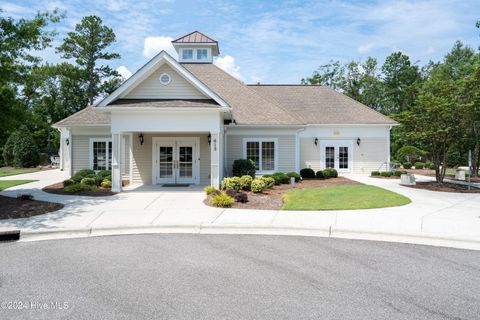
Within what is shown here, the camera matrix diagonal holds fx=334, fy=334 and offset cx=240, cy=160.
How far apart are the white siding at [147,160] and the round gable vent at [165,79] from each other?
354 cm

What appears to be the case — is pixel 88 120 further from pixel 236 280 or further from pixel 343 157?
pixel 236 280

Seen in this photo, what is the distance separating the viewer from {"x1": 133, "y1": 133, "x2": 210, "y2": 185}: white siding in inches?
723

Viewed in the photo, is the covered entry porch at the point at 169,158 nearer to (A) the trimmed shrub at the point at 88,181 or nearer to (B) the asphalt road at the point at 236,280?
(A) the trimmed shrub at the point at 88,181

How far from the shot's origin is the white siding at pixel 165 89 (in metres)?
15.6

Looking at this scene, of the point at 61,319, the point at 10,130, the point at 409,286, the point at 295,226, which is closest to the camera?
the point at 61,319

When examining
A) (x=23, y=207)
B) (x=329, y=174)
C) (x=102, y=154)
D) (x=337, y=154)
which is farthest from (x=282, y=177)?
(x=23, y=207)

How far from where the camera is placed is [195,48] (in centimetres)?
2709

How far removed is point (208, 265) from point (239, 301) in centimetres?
156

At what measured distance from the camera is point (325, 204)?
455 inches

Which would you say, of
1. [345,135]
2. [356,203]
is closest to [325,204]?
[356,203]

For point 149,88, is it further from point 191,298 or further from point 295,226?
point 191,298

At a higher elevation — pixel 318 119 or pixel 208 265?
pixel 318 119

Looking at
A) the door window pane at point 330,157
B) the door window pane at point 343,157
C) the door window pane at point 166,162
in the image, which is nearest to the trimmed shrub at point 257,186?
the door window pane at point 166,162

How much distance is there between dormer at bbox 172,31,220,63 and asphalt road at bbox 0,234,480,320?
21.9 metres
